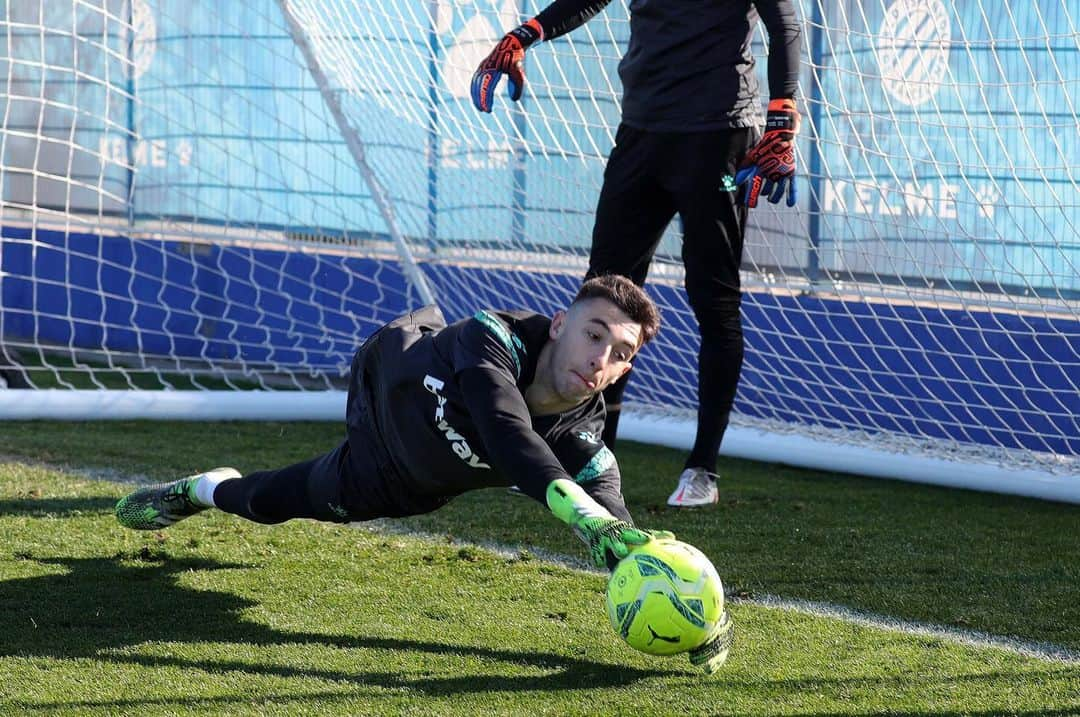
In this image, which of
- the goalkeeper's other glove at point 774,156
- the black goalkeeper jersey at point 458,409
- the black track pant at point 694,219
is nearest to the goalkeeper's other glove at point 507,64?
the black track pant at point 694,219

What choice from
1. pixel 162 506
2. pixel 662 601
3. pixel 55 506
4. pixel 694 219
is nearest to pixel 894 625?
pixel 662 601

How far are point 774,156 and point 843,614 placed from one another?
130 cm

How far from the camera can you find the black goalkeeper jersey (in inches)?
117

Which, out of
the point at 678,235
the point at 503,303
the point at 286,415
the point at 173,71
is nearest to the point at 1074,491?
the point at 678,235

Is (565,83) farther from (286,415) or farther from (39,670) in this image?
(39,670)

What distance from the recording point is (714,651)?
2.70 m

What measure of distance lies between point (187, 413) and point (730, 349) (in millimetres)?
2562

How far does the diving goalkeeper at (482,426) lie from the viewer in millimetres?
2734

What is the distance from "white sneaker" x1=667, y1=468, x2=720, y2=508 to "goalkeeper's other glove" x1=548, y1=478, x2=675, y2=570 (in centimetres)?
179

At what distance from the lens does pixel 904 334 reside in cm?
574

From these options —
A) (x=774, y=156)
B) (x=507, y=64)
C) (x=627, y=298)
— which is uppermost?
(x=507, y=64)

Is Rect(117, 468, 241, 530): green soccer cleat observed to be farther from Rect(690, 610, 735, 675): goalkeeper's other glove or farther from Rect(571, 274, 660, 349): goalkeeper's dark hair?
Rect(690, 610, 735, 675): goalkeeper's other glove

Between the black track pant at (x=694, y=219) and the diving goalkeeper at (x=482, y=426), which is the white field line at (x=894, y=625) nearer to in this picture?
the diving goalkeeper at (x=482, y=426)

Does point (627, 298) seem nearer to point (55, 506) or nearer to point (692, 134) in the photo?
point (692, 134)
